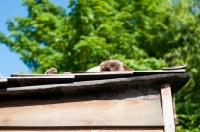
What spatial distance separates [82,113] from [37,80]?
0.39m

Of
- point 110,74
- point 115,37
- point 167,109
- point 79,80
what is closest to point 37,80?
point 79,80

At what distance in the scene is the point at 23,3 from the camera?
→ 12883 millimetres

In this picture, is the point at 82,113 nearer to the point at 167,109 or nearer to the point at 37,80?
the point at 37,80

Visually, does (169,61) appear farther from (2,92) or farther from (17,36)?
(2,92)

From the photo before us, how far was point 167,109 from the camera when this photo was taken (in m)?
2.39

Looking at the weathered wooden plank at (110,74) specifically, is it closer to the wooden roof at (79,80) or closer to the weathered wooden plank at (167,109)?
the wooden roof at (79,80)

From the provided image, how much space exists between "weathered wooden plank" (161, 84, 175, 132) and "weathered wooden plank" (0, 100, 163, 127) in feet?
0.12

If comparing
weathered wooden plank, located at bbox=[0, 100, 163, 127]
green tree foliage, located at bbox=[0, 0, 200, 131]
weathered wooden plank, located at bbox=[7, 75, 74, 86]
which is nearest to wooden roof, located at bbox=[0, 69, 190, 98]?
weathered wooden plank, located at bbox=[7, 75, 74, 86]

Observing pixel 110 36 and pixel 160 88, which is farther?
pixel 110 36

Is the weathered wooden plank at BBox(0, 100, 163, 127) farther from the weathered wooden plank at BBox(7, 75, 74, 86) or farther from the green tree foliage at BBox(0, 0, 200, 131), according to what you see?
the green tree foliage at BBox(0, 0, 200, 131)

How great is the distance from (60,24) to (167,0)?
394 centimetres

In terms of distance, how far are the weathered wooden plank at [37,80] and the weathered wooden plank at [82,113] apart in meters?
0.15

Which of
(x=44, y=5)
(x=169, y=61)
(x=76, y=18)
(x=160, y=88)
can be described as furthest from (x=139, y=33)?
(x=160, y=88)

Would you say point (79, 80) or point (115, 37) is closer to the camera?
point (79, 80)
